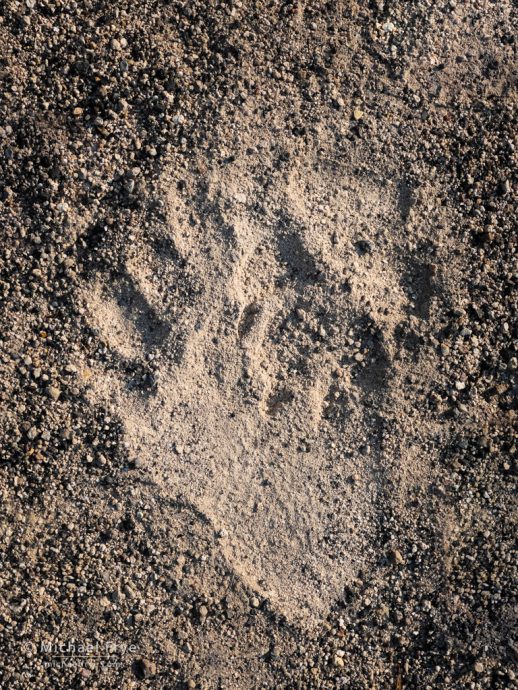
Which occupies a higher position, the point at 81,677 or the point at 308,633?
the point at 81,677

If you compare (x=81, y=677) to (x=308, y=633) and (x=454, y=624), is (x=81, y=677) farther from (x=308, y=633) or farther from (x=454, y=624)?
(x=454, y=624)

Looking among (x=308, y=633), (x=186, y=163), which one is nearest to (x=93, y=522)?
(x=308, y=633)

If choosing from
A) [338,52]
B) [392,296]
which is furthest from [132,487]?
[338,52]

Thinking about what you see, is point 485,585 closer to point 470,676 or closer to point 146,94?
point 470,676

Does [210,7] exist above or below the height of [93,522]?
above

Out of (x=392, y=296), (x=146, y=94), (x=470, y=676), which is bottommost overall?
(x=470, y=676)

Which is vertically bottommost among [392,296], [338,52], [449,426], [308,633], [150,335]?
[308,633]
